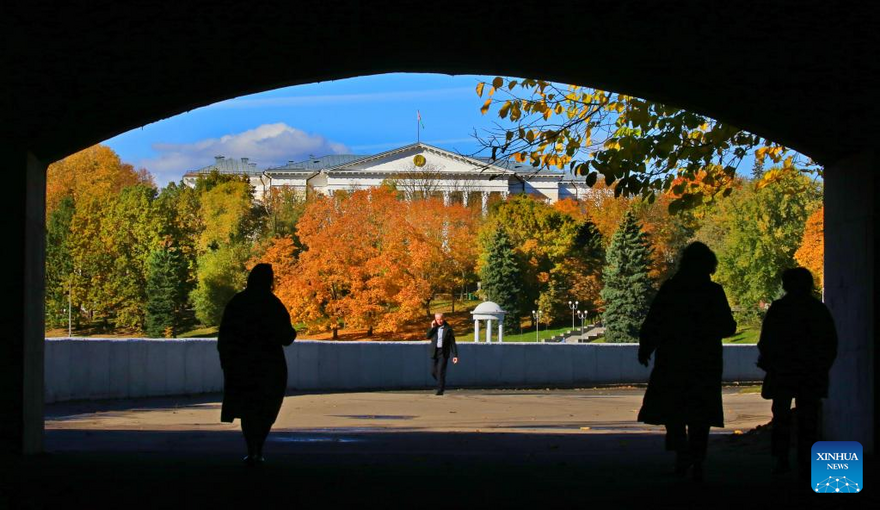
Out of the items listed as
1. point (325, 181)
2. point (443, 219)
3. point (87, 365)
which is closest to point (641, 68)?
point (87, 365)

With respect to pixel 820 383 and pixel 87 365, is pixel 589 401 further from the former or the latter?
pixel 820 383

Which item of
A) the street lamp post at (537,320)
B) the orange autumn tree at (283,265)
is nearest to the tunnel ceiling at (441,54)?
the orange autumn tree at (283,265)

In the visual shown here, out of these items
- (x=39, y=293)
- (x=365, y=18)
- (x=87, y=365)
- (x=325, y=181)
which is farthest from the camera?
(x=325, y=181)

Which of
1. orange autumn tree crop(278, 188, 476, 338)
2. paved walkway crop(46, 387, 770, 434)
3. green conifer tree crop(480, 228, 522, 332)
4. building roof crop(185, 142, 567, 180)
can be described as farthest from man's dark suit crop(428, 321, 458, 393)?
building roof crop(185, 142, 567, 180)

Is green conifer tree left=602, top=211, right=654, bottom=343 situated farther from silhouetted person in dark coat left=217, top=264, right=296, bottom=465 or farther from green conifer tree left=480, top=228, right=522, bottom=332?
silhouetted person in dark coat left=217, top=264, right=296, bottom=465

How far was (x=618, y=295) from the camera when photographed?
7494 cm

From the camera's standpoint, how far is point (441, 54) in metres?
10.6

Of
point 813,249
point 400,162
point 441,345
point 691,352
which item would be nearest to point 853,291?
point 691,352

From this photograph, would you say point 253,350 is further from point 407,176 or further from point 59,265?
point 407,176

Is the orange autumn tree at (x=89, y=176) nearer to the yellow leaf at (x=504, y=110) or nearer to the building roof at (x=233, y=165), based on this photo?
the building roof at (x=233, y=165)

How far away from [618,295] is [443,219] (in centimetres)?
1392

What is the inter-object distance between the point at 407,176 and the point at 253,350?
92215 millimetres

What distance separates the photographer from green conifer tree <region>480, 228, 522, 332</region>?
7938 cm

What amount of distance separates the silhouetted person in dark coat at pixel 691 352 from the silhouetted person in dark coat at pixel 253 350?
327 centimetres
